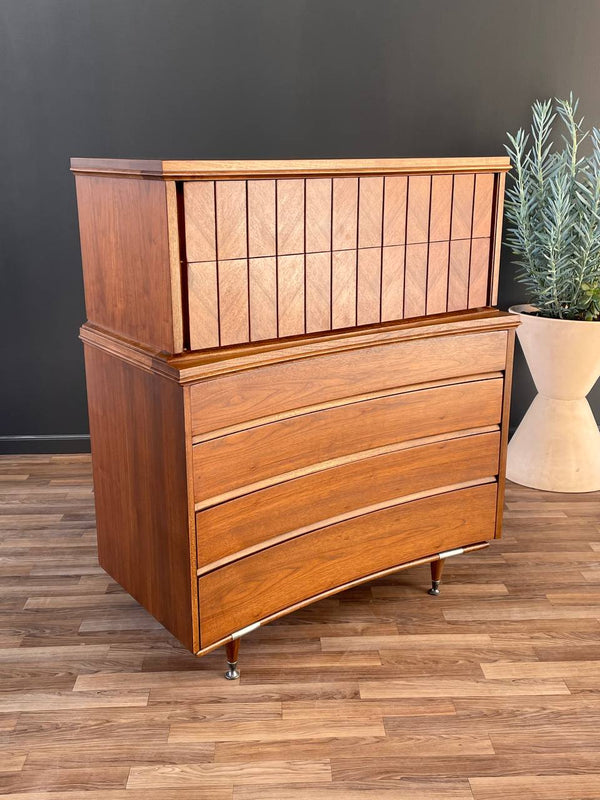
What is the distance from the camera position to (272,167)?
5.29ft

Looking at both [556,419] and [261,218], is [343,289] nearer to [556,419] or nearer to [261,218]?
[261,218]

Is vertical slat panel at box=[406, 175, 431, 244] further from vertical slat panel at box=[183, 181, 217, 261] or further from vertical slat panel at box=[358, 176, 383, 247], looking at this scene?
vertical slat panel at box=[183, 181, 217, 261]

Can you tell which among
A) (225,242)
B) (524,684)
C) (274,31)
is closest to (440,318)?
(225,242)

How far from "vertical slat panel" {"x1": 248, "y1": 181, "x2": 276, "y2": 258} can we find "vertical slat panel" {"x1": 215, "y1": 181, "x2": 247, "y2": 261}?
0.05 feet

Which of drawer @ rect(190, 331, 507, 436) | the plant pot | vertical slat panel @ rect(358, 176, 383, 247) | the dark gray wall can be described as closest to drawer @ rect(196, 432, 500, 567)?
drawer @ rect(190, 331, 507, 436)

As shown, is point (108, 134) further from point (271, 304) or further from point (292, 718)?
point (292, 718)

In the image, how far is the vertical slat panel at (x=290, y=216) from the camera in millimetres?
1665

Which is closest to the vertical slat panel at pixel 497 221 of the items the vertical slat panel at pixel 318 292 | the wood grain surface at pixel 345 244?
the wood grain surface at pixel 345 244

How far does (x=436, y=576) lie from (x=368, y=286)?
2.94 ft

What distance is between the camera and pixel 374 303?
188cm

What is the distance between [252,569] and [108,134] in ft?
6.36

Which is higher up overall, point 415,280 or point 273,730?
point 415,280

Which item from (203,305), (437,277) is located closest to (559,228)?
(437,277)

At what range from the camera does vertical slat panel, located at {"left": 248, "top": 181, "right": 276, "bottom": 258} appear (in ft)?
5.35
